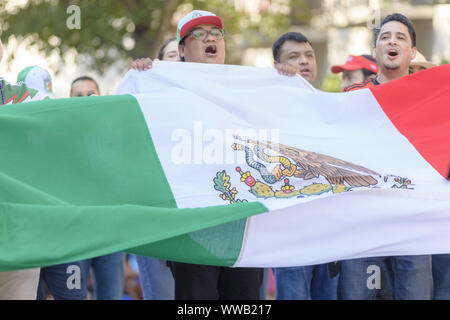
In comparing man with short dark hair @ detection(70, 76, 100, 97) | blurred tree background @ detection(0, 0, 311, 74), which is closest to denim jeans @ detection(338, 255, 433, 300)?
man with short dark hair @ detection(70, 76, 100, 97)

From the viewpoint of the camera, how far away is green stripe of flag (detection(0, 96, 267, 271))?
3.04 metres

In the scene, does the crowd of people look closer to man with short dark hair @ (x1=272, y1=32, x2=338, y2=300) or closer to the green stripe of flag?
man with short dark hair @ (x1=272, y1=32, x2=338, y2=300)

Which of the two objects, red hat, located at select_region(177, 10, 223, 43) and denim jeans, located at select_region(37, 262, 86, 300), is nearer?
red hat, located at select_region(177, 10, 223, 43)

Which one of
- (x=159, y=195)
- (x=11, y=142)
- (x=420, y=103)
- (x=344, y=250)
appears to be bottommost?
(x=344, y=250)

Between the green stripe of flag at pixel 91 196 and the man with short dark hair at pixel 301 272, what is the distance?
4.61 feet

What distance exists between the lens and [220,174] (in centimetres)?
363

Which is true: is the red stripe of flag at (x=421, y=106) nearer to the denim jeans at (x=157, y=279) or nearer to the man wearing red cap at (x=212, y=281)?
the man wearing red cap at (x=212, y=281)

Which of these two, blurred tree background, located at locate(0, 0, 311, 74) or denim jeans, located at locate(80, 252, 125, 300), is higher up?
blurred tree background, located at locate(0, 0, 311, 74)

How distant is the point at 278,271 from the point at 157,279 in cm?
73

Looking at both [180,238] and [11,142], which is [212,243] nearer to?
[180,238]

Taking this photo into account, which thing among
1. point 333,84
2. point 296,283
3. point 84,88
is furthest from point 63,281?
point 333,84
